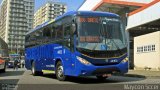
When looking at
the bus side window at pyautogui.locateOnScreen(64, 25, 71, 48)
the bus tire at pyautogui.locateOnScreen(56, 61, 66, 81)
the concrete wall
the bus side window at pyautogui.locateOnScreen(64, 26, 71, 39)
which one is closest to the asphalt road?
the bus tire at pyautogui.locateOnScreen(56, 61, 66, 81)

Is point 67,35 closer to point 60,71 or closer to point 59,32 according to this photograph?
point 59,32

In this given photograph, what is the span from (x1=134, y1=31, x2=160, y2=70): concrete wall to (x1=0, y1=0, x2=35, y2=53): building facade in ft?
260

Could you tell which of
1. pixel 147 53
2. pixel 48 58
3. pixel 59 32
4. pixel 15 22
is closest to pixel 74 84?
pixel 59 32

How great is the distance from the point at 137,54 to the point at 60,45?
22.0 meters

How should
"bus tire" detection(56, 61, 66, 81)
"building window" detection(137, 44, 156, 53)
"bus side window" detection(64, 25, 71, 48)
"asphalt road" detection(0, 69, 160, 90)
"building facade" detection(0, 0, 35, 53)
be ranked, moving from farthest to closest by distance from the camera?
1. "building facade" detection(0, 0, 35, 53)
2. "building window" detection(137, 44, 156, 53)
3. "bus tire" detection(56, 61, 66, 81)
4. "bus side window" detection(64, 25, 71, 48)
5. "asphalt road" detection(0, 69, 160, 90)

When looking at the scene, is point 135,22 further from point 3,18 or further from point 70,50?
point 3,18

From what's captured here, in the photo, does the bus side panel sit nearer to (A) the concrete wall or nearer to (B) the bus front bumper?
(B) the bus front bumper

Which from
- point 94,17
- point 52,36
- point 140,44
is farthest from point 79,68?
point 140,44

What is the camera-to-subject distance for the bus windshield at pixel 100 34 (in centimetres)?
1573

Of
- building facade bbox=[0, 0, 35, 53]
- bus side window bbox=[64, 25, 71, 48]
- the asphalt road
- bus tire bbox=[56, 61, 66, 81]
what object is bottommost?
the asphalt road

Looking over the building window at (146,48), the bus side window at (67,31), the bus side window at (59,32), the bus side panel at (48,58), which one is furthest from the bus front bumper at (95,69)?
the building window at (146,48)

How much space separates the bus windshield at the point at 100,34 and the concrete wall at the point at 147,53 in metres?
17.2

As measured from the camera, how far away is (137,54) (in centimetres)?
3856

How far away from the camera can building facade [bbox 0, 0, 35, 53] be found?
11681 centimetres
